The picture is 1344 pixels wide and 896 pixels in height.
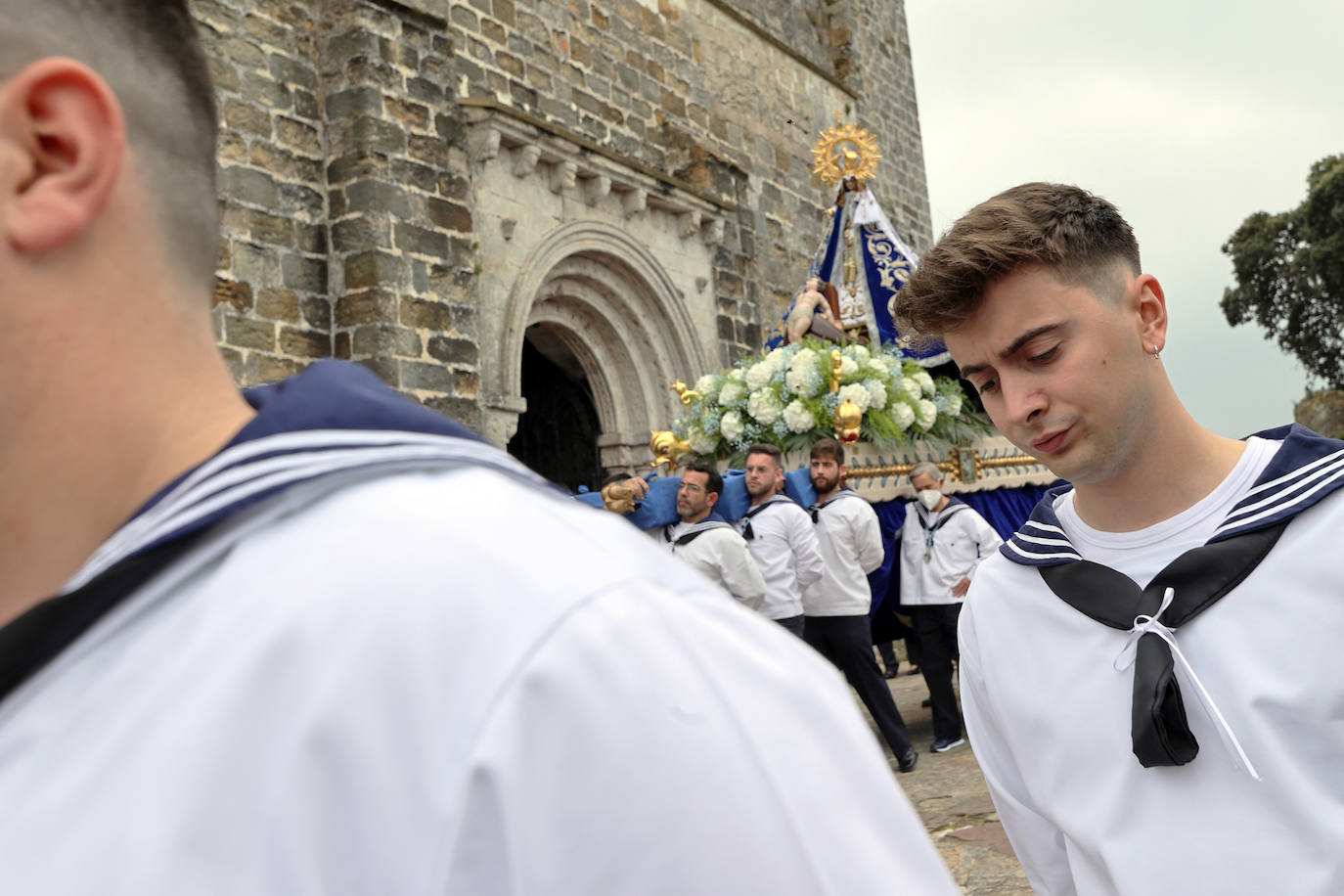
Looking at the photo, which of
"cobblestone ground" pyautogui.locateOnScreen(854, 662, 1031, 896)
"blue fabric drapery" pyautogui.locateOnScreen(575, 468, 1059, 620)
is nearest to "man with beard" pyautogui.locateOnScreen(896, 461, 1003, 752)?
"blue fabric drapery" pyautogui.locateOnScreen(575, 468, 1059, 620)

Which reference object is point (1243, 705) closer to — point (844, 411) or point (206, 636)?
point (206, 636)

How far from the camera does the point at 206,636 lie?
0.59 meters

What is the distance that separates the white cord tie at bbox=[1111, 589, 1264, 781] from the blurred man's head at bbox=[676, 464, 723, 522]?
13.6ft

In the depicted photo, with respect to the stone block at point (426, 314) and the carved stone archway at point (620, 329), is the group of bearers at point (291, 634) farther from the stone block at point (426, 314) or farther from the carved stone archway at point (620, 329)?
the carved stone archway at point (620, 329)

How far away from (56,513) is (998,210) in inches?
64.1

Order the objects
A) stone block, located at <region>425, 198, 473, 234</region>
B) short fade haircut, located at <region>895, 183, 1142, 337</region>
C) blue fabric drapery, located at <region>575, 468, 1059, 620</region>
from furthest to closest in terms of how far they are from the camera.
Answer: stone block, located at <region>425, 198, 473, 234</region>
blue fabric drapery, located at <region>575, 468, 1059, 620</region>
short fade haircut, located at <region>895, 183, 1142, 337</region>

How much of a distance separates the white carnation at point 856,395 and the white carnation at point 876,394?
0.05 m

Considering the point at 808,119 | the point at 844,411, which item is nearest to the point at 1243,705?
the point at 844,411

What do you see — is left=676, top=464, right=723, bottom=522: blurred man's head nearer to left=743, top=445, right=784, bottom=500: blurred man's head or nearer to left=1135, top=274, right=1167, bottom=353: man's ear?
left=743, top=445, right=784, bottom=500: blurred man's head

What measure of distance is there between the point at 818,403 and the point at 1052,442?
4.78m

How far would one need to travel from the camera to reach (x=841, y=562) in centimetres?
607

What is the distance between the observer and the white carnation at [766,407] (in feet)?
21.3

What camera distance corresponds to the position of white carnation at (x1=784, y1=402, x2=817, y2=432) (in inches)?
251

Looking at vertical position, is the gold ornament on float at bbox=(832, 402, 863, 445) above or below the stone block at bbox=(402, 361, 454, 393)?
below
